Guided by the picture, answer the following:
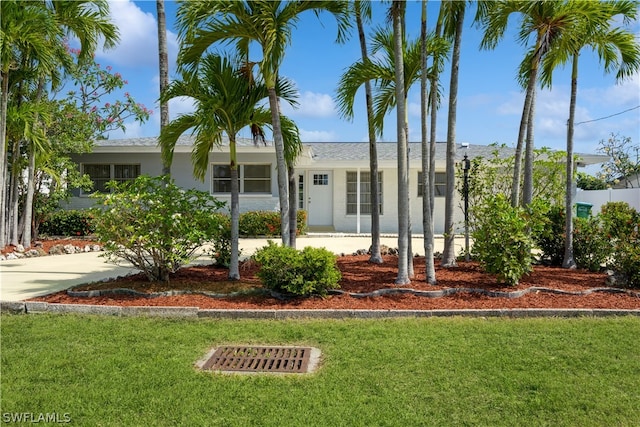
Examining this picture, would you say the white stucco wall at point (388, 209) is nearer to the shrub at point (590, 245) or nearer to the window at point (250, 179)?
the window at point (250, 179)

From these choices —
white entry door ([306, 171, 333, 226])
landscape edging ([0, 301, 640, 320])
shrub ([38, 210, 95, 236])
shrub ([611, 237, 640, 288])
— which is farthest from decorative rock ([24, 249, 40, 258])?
shrub ([611, 237, 640, 288])

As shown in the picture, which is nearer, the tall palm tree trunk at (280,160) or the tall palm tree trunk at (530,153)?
the tall palm tree trunk at (280,160)

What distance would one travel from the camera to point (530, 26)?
26.0ft

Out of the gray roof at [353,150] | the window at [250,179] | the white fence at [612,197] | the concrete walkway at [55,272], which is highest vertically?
the gray roof at [353,150]

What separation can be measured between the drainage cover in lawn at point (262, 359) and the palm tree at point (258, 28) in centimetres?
269

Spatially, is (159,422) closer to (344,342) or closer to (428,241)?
(344,342)

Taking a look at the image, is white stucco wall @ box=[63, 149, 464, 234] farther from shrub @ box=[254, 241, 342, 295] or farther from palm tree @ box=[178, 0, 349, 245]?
shrub @ box=[254, 241, 342, 295]

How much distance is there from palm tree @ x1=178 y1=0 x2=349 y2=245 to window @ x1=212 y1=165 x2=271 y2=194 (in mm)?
10837

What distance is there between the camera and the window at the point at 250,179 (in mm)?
18281

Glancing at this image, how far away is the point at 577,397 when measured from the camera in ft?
11.7

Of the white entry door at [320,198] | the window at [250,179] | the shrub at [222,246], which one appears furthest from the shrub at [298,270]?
the white entry door at [320,198]

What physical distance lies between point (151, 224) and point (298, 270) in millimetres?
2296

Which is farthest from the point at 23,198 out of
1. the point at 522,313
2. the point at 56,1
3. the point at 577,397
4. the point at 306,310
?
the point at 577,397

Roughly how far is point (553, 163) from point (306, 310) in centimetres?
987
